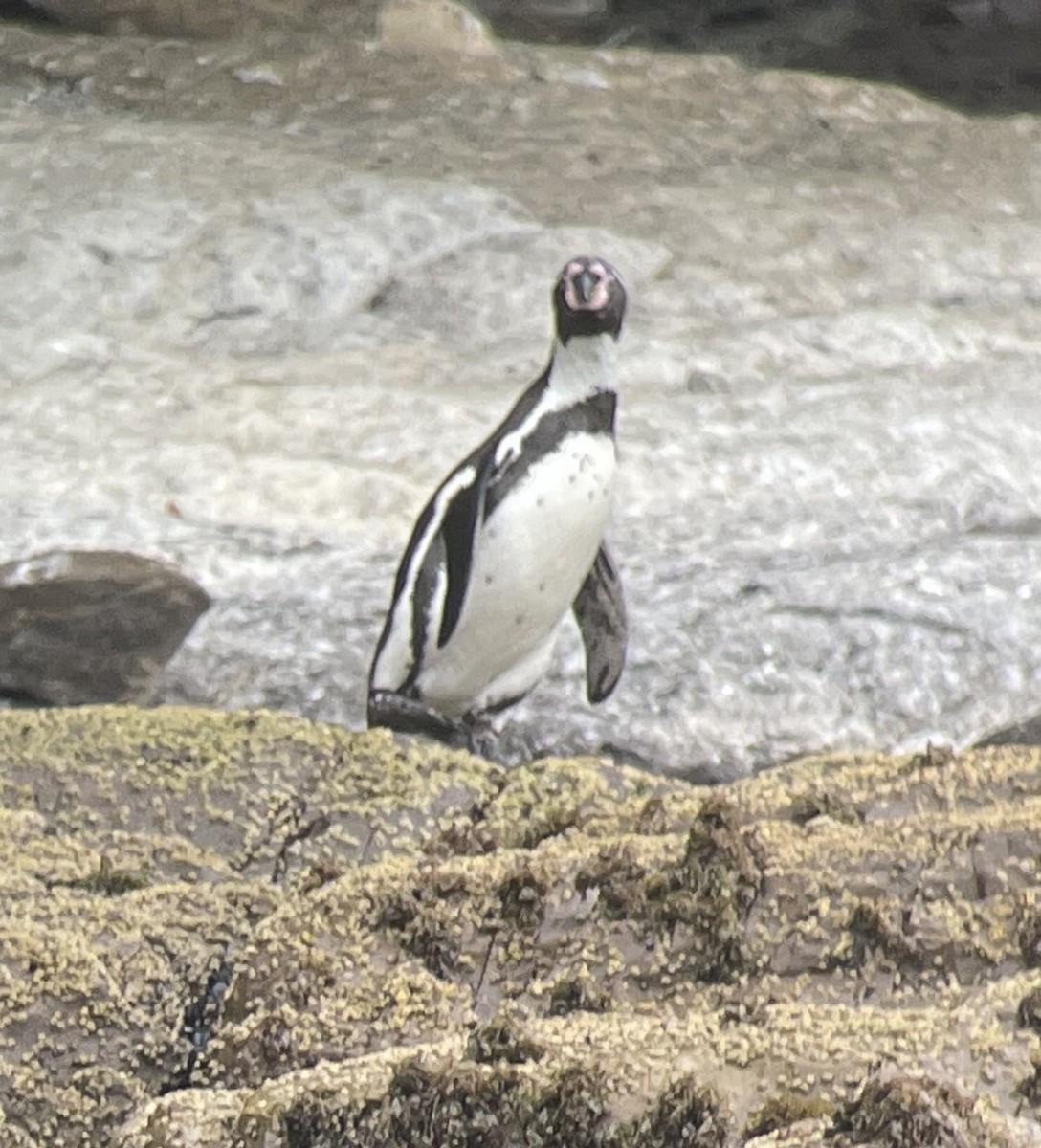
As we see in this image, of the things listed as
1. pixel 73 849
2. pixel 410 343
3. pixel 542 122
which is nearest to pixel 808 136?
pixel 542 122

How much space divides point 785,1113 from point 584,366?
149 centimetres

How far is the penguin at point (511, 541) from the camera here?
2.39 metres

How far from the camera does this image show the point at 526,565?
95.2 inches

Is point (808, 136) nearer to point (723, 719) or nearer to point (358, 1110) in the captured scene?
point (723, 719)

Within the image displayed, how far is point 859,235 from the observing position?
4723 mm

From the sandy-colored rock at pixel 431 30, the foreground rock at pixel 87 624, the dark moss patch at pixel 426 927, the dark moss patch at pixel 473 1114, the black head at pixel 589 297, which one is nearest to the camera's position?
the dark moss patch at pixel 473 1114

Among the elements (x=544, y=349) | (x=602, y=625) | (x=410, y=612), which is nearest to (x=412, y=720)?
(x=410, y=612)

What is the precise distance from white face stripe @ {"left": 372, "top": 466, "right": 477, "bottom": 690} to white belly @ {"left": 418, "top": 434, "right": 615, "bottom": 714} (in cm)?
3

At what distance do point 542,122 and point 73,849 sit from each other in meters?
3.91

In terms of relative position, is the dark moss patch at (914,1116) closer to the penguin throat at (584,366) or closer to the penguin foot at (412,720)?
the penguin foot at (412,720)

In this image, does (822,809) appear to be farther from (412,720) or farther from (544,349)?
(544,349)

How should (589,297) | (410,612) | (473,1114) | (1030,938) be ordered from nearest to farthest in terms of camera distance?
(473,1114) → (1030,938) → (589,297) → (410,612)

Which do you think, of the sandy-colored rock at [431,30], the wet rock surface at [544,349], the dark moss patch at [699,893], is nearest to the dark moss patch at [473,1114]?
the dark moss patch at [699,893]

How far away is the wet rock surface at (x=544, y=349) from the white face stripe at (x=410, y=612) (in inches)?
13.9
